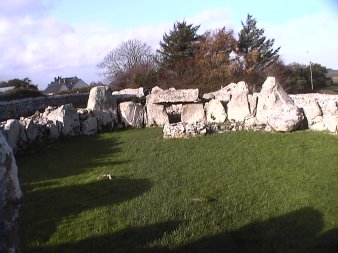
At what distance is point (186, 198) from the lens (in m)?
6.55

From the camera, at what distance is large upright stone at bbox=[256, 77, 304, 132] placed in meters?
12.6

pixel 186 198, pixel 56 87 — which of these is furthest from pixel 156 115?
pixel 56 87

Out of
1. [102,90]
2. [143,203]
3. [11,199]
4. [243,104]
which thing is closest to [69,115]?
[102,90]

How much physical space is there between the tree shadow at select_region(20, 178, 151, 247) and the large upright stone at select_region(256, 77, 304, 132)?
239 inches

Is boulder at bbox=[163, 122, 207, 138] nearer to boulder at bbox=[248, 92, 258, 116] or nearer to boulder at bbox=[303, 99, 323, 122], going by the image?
boulder at bbox=[248, 92, 258, 116]

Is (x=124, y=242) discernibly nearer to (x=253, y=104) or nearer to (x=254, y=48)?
(x=253, y=104)

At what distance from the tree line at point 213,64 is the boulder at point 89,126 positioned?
13.6 metres

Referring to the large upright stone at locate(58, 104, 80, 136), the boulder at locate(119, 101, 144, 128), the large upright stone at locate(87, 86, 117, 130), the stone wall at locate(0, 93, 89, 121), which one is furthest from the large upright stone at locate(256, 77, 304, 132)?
the stone wall at locate(0, 93, 89, 121)

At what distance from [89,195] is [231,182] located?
7.12ft

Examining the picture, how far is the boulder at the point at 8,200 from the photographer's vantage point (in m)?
3.36

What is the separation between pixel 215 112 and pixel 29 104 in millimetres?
8231

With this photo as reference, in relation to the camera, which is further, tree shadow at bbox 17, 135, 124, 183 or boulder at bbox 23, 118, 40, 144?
boulder at bbox 23, 118, 40, 144

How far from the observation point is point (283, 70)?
111ft

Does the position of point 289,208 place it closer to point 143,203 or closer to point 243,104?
point 143,203
